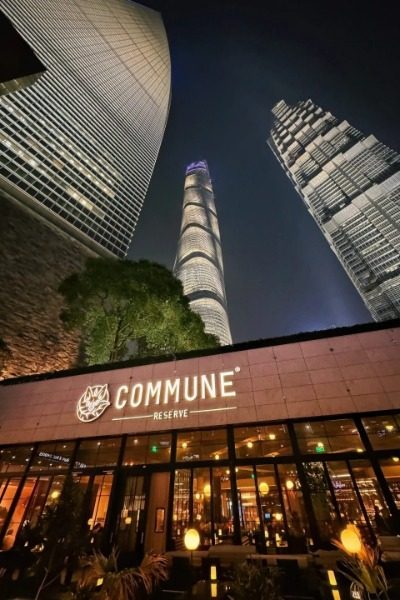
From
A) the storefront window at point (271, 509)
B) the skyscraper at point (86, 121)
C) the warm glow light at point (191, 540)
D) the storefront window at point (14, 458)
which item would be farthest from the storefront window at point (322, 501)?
the skyscraper at point (86, 121)

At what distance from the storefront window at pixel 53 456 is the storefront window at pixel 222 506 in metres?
6.40

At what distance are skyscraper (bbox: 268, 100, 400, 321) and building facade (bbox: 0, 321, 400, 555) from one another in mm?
87174

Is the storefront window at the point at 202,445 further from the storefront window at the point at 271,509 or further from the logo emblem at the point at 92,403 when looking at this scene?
the logo emblem at the point at 92,403

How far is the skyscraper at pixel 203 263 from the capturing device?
95.2m

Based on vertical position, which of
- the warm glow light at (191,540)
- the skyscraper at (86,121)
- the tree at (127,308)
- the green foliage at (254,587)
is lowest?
the green foliage at (254,587)

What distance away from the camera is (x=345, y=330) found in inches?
411

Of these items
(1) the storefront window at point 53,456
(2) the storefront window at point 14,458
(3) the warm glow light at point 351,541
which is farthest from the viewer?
(2) the storefront window at point 14,458

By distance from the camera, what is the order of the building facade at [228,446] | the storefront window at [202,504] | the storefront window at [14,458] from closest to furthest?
the building facade at [228,446] → the storefront window at [202,504] → the storefront window at [14,458]

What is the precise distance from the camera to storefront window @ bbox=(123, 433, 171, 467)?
396 inches

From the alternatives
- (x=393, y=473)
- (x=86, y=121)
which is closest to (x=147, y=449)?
(x=393, y=473)

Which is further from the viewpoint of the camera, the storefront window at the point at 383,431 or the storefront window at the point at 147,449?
the storefront window at the point at 147,449

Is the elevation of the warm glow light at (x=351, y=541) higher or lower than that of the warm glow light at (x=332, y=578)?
higher

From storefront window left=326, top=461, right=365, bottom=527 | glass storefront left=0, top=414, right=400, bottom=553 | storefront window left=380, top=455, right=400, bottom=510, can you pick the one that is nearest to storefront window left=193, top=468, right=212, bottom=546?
glass storefront left=0, top=414, right=400, bottom=553

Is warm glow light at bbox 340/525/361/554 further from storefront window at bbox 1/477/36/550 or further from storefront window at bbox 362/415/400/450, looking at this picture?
storefront window at bbox 1/477/36/550
